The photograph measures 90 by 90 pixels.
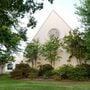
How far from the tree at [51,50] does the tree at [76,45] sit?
1.46 m

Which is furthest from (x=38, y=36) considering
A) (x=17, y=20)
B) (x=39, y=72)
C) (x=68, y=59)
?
(x=17, y=20)

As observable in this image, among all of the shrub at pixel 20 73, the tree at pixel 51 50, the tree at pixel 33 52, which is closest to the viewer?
the shrub at pixel 20 73

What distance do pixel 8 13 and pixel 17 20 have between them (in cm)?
128

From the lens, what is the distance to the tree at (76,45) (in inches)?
1601

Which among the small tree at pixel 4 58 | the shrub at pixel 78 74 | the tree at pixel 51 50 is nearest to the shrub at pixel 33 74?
the small tree at pixel 4 58

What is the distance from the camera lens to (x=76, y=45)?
41.4m

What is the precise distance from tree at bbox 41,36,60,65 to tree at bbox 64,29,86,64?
1.46m

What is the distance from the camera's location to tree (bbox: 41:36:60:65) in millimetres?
44312

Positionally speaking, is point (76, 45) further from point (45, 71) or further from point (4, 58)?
point (4, 58)

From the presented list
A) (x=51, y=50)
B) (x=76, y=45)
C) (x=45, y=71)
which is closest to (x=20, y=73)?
(x=45, y=71)

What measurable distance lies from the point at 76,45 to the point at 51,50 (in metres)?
4.29

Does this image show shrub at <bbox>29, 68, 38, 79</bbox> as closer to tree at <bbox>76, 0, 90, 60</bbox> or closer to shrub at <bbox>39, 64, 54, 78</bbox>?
shrub at <bbox>39, 64, 54, 78</bbox>

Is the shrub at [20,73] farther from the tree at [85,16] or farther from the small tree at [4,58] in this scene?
the tree at [85,16]

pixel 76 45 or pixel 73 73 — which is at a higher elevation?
pixel 76 45
